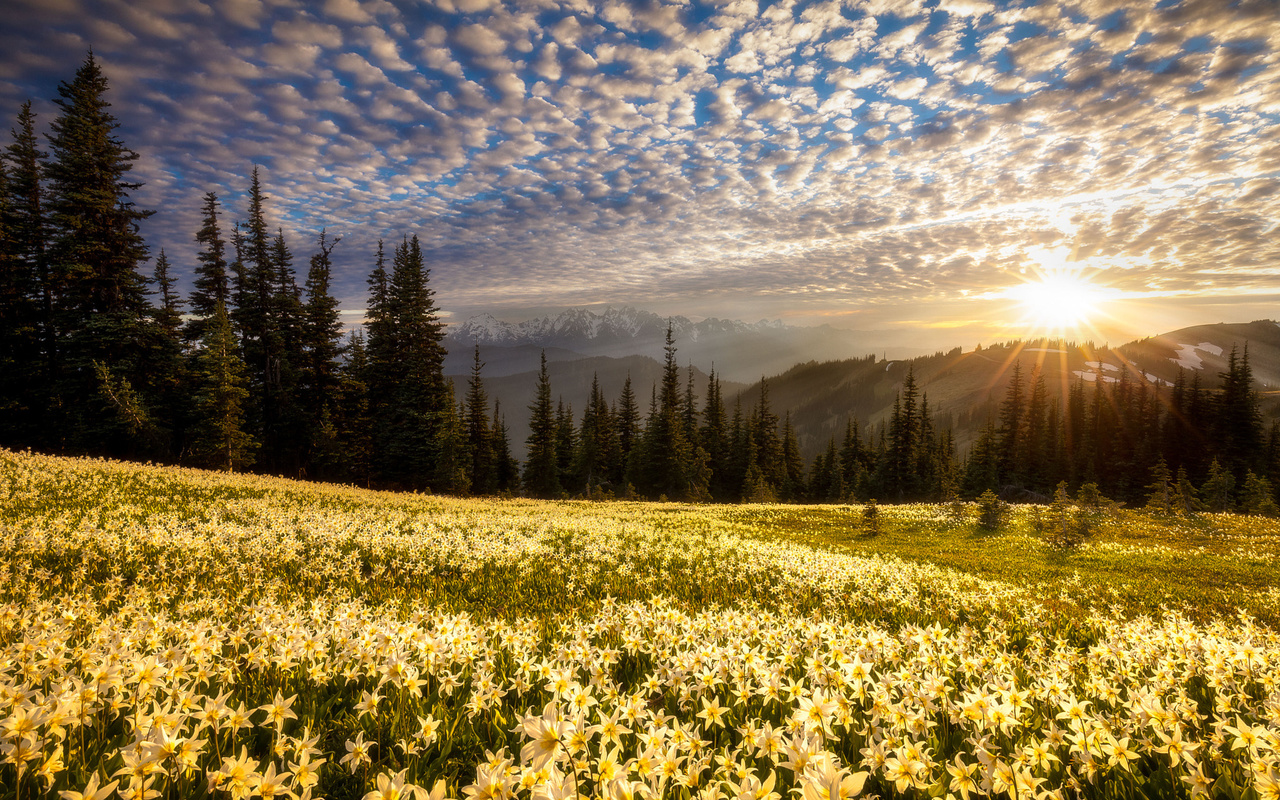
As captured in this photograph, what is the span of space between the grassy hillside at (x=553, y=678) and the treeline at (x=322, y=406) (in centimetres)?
3031

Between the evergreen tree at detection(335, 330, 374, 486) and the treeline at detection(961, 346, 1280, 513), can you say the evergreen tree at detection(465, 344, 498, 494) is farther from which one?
the treeline at detection(961, 346, 1280, 513)

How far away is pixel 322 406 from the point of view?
4334 centimetres

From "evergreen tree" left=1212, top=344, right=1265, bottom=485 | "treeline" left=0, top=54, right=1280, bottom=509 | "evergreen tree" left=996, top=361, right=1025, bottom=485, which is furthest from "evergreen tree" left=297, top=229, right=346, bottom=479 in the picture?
"evergreen tree" left=1212, top=344, right=1265, bottom=485

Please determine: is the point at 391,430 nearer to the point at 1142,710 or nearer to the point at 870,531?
the point at 870,531

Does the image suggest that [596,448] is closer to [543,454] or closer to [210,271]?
[543,454]

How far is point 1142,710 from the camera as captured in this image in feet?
10.4

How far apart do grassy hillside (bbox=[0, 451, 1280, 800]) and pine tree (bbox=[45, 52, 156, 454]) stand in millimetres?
28736

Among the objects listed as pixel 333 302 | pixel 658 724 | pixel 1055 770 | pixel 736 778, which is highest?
pixel 333 302

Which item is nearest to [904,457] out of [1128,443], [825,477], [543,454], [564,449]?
[825,477]

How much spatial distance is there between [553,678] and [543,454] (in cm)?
6233

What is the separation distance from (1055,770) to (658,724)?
2.34 m

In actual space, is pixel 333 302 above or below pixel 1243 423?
above

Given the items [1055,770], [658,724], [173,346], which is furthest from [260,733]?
[173,346]

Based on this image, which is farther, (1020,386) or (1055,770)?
(1020,386)
